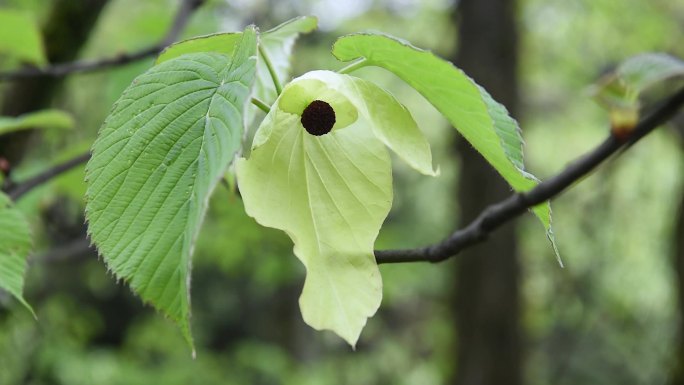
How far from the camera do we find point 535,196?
399mm

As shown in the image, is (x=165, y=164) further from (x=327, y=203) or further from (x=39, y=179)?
(x=39, y=179)

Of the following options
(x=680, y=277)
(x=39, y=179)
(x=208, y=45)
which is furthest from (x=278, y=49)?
(x=680, y=277)

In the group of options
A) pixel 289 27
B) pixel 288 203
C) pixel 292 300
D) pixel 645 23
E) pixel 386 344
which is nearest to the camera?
pixel 288 203

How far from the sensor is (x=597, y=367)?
19.0 feet

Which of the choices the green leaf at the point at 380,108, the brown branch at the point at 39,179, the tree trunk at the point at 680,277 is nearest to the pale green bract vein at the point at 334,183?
the green leaf at the point at 380,108

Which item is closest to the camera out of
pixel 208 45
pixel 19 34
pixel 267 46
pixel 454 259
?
pixel 208 45

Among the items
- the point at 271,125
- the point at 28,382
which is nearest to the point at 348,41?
the point at 271,125

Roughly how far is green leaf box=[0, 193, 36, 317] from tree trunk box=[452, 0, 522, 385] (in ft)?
11.0

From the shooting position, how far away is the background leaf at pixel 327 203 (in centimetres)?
46

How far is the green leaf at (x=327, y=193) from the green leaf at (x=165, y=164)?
0.13ft

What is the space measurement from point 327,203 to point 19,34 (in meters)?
0.91

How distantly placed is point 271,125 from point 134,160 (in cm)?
9

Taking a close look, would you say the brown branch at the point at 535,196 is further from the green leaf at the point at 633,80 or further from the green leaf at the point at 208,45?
the green leaf at the point at 208,45

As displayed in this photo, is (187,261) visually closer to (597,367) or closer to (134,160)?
(134,160)
